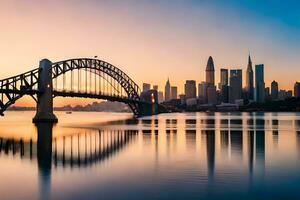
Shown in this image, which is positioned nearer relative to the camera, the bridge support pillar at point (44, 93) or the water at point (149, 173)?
the water at point (149, 173)

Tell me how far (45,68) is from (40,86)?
387cm

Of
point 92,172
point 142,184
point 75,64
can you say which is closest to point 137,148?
point 92,172

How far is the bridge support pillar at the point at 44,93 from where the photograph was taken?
81750mm

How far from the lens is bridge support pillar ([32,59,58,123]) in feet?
268

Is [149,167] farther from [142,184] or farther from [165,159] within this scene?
[142,184]

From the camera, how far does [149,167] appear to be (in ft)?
81.2

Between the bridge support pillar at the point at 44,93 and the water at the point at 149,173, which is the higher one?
the bridge support pillar at the point at 44,93

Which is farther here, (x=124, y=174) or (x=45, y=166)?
(x=45, y=166)

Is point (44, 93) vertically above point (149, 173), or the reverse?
point (44, 93)

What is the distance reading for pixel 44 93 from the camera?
81.8 m

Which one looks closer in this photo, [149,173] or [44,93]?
[149,173]

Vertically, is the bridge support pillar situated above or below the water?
above

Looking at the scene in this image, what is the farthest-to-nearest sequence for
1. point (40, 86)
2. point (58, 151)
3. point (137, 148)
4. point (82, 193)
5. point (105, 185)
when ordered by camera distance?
point (40, 86)
point (137, 148)
point (58, 151)
point (105, 185)
point (82, 193)

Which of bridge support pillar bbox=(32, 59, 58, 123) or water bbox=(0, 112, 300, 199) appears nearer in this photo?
water bbox=(0, 112, 300, 199)
